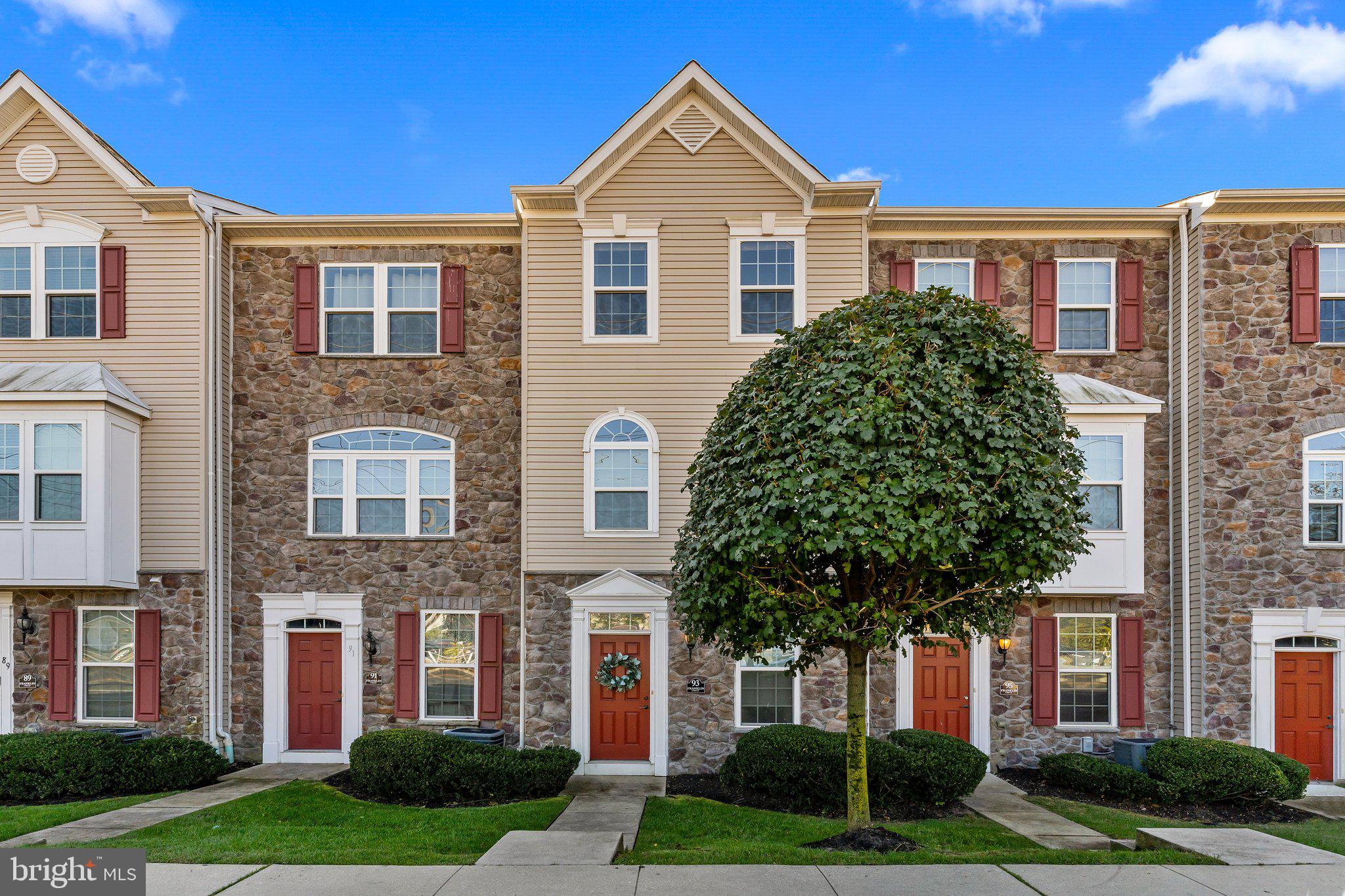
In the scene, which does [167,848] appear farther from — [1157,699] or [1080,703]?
[1157,699]

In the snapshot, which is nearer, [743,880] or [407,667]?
[743,880]

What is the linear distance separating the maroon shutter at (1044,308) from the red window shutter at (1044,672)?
13.7 feet

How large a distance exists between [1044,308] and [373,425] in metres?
10.4

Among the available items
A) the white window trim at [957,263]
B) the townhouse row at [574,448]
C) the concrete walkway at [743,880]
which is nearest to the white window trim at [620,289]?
the townhouse row at [574,448]

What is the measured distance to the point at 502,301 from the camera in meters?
13.4

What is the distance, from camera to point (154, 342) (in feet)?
42.4

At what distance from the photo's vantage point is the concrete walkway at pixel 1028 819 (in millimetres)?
9109

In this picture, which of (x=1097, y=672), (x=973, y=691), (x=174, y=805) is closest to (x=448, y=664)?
(x=174, y=805)

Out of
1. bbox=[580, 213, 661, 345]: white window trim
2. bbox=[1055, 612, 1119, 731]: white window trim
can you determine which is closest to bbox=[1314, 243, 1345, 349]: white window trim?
bbox=[1055, 612, 1119, 731]: white window trim

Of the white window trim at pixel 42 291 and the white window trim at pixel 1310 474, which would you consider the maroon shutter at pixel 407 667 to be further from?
the white window trim at pixel 1310 474

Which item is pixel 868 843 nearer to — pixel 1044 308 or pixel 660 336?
pixel 660 336

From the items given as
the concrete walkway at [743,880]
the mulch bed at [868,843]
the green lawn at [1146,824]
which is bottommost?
the green lawn at [1146,824]

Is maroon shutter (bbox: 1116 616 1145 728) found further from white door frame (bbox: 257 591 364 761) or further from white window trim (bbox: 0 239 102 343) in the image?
white window trim (bbox: 0 239 102 343)

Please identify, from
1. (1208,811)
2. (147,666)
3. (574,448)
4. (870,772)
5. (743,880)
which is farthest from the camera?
(147,666)
